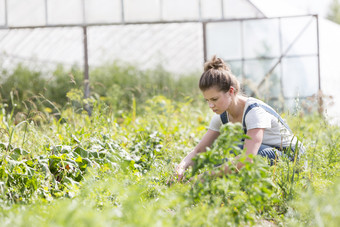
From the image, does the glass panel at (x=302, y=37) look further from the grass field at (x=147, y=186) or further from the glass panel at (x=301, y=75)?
the grass field at (x=147, y=186)

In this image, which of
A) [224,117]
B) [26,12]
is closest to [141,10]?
[26,12]

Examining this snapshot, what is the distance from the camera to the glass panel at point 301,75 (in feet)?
28.4

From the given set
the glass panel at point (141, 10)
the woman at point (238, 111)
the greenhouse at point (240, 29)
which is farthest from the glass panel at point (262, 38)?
the woman at point (238, 111)

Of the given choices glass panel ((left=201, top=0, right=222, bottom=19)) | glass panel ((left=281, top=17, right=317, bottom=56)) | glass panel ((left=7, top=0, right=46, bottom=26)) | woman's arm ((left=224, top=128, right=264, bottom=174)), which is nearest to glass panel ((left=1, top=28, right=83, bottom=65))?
glass panel ((left=7, top=0, right=46, bottom=26))

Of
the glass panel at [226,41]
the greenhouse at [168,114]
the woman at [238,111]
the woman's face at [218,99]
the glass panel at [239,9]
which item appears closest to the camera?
the greenhouse at [168,114]

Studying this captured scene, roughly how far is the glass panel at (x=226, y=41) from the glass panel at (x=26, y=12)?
135 inches

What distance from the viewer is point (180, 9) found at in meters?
8.45

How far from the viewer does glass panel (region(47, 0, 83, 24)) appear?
27.1 feet

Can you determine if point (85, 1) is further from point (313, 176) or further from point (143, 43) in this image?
point (313, 176)

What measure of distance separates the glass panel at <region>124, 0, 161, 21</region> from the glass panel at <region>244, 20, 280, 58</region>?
186cm

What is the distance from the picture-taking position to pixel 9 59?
9.57 metres

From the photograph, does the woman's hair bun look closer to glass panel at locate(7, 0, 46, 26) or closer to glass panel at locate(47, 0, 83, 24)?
glass panel at locate(47, 0, 83, 24)

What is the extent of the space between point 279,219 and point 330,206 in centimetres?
72

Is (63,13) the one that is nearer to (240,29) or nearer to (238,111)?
(240,29)
